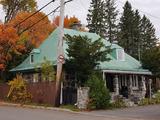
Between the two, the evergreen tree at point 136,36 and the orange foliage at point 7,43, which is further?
the evergreen tree at point 136,36

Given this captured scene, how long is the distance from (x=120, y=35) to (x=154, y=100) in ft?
122

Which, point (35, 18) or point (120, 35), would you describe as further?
point (120, 35)

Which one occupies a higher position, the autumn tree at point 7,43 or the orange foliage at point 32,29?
the orange foliage at point 32,29

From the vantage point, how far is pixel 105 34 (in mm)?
76938

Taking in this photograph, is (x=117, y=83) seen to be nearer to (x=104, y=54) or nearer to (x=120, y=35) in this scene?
(x=104, y=54)

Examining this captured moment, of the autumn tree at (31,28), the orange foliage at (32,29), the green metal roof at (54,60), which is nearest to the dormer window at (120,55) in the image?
the green metal roof at (54,60)

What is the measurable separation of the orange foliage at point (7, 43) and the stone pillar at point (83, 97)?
13682 millimetres

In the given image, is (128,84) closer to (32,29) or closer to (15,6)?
(32,29)

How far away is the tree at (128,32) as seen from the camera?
2906 inches

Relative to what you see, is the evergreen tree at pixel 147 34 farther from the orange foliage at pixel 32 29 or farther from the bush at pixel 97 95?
the bush at pixel 97 95

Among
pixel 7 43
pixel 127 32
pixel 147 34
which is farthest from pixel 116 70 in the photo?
pixel 147 34

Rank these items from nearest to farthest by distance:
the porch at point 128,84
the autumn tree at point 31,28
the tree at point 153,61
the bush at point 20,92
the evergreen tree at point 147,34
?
the bush at point 20,92 < the porch at point 128,84 < the tree at point 153,61 < the autumn tree at point 31,28 < the evergreen tree at point 147,34

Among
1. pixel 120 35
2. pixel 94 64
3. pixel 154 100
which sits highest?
pixel 120 35

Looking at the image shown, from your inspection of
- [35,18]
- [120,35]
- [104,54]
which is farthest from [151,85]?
[120,35]
